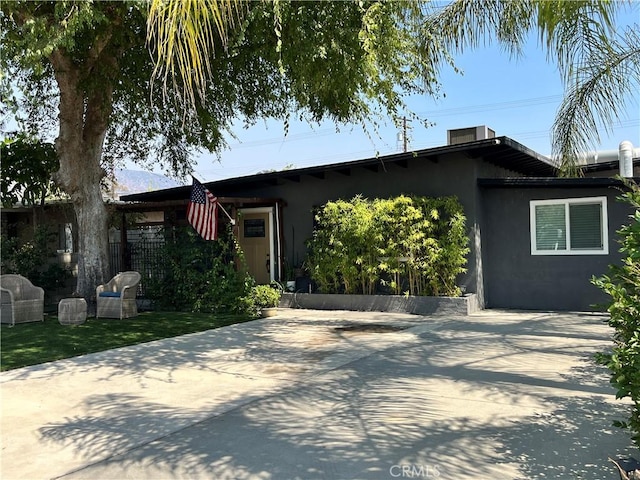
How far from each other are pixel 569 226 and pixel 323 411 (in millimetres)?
8178

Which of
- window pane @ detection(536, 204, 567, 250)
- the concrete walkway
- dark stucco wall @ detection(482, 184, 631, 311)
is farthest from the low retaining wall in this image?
the concrete walkway

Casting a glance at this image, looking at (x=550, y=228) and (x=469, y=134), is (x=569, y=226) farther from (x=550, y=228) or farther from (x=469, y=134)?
(x=469, y=134)

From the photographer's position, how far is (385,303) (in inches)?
461

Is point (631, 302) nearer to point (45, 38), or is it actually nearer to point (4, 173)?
point (45, 38)

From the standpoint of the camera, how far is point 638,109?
6.59 m

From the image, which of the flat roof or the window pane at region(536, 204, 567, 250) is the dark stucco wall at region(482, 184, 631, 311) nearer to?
the window pane at region(536, 204, 567, 250)

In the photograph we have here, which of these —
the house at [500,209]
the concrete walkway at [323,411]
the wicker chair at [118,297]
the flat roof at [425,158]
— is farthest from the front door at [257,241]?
the concrete walkway at [323,411]

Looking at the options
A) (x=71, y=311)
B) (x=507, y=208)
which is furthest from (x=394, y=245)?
(x=71, y=311)

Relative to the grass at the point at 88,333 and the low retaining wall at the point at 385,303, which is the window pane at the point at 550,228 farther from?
the grass at the point at 88,333

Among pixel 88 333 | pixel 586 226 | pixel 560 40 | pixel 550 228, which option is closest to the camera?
pixel 560 40

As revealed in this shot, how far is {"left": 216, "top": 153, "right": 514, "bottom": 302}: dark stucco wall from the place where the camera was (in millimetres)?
11438

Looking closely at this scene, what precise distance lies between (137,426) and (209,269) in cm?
772

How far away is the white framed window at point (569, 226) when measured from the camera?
10.8 m

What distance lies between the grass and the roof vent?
7617 mm
